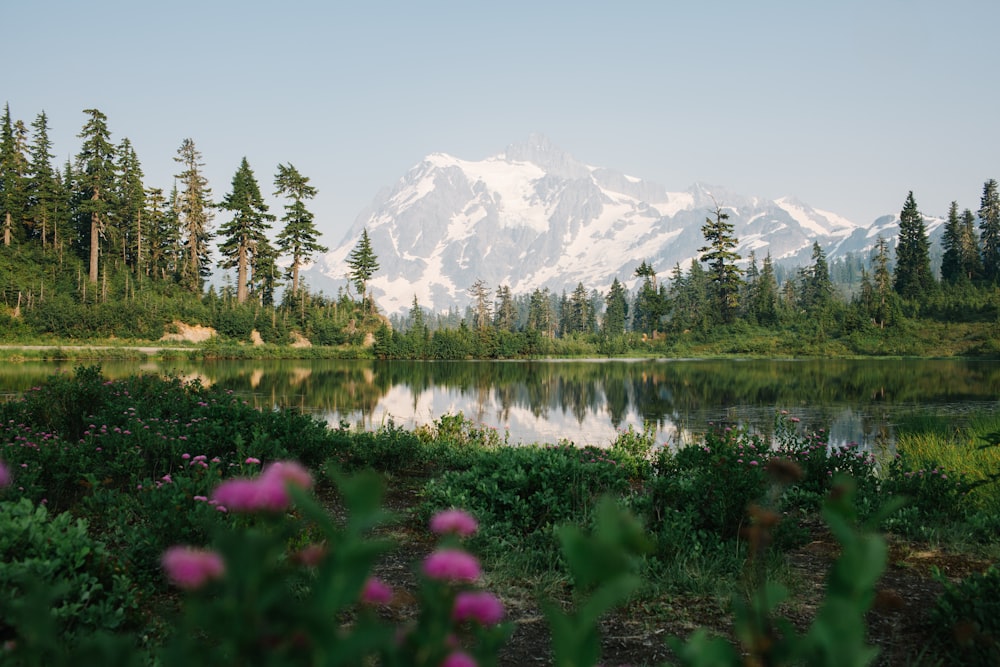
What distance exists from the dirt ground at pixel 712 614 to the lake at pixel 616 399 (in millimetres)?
6339

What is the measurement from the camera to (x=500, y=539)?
5.09 meters

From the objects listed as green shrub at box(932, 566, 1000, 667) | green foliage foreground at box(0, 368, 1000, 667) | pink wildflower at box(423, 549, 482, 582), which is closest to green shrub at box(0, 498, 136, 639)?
green foliage foreground at box(0, 368, 1000, 667)

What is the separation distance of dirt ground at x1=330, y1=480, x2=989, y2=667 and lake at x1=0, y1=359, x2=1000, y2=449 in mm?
6339

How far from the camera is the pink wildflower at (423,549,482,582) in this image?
0.99m

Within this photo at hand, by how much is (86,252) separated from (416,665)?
63949 millimetres

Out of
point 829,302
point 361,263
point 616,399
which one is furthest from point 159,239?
point 829,302

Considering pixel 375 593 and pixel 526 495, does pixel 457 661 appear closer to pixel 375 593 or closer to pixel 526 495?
pixel 375 593

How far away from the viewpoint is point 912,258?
6638 cm

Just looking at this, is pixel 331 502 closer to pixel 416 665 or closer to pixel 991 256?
pixel 416 665

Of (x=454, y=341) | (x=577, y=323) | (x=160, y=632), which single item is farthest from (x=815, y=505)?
(x=577, y=323)

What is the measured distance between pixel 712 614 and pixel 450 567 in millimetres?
3614

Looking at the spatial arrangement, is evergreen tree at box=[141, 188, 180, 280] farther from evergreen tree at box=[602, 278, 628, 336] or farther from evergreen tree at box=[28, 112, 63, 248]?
evergreen tree at box=[602, 278, 628, 336]

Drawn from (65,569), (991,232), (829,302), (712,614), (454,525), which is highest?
(991,232)

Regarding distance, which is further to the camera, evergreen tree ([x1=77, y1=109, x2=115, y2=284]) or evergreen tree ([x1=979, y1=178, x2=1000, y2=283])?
evergreen tree ([x1=979, y1=178, x2=1000, y2=283])
